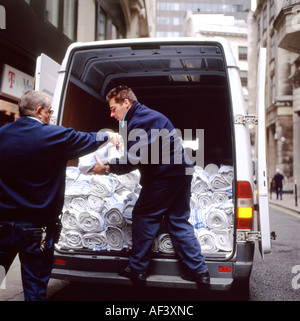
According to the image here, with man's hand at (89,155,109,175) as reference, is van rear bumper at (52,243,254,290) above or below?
below

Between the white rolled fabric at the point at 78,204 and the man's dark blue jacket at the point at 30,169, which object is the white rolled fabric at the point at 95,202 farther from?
the man's dark blue jacket at the point at 30,169

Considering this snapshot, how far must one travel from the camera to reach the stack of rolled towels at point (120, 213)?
4086 millimetres

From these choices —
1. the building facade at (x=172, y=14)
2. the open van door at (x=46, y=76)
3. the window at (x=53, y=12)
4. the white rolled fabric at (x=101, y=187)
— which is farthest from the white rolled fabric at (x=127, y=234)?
the building facade at (x=172, y=14)

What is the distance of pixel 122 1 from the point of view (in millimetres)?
19062

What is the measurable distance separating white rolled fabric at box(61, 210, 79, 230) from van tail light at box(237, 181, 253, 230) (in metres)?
1.63

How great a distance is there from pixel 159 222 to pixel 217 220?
694mm

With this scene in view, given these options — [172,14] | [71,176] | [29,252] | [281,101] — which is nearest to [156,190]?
[29,252]

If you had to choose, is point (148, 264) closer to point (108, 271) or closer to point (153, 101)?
point (108, 271)

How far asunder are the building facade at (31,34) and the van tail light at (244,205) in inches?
232

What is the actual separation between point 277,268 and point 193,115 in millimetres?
3111

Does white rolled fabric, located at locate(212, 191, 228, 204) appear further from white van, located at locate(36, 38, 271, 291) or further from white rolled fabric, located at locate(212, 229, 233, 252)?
white rolled fabric, located at locate(212, 229, 233, 252)

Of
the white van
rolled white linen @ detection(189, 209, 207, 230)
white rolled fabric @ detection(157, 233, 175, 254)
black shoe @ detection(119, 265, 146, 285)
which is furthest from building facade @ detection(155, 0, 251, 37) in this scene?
black shoe @ detection(119, 265, 146, 285)

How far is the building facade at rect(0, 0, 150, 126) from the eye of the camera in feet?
27.4

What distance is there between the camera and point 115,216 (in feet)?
13.8
